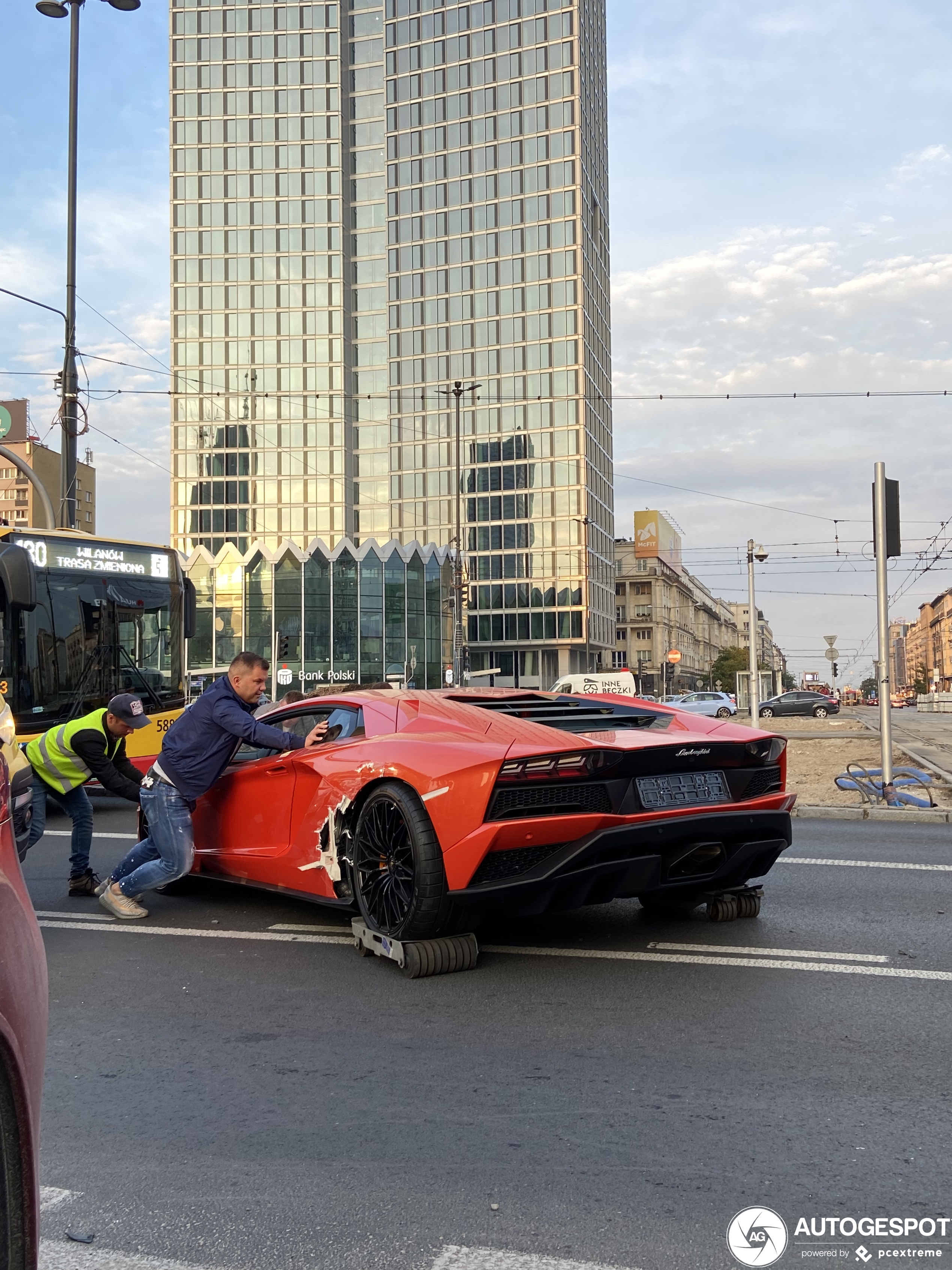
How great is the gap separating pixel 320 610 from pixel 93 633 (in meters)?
57.4

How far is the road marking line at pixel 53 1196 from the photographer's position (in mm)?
2855

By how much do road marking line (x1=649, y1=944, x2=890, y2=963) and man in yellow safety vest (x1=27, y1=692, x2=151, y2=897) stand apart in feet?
12.0

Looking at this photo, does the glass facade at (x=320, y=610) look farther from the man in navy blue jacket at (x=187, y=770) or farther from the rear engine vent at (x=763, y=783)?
the rear engine vent at (x=763, y=783)

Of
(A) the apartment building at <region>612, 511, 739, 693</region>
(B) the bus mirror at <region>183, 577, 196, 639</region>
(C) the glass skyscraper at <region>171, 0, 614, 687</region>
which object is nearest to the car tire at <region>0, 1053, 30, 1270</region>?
(B) the bus mirror at <region>183, 577, 196, 639</region>

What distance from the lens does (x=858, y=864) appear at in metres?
7.99

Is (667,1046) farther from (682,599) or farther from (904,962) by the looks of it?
(682,599)

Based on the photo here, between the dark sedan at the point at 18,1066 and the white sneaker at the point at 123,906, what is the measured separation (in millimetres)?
4683

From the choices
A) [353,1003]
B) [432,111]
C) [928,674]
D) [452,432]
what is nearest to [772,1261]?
[353,1003]

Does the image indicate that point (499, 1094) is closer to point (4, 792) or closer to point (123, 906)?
point (4, 792)

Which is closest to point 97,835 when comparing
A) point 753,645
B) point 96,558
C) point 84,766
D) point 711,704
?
point 84,766

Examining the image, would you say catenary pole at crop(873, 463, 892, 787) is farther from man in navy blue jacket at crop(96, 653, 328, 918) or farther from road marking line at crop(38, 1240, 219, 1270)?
road marking line at crop(38, 1240, 219, 1270)

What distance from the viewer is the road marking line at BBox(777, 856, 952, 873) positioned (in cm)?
773

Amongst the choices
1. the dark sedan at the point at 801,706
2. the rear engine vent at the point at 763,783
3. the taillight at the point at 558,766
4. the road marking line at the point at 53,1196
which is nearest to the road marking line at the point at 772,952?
the rear engine vent at the point at 763,783

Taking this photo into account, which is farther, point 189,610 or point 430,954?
point 189,610
